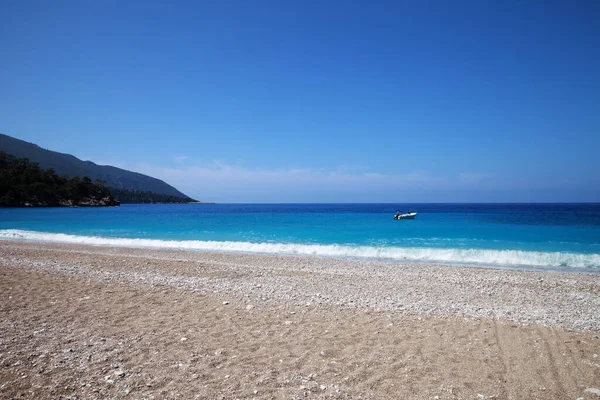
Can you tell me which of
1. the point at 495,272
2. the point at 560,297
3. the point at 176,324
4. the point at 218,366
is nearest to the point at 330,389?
the point at 218,366

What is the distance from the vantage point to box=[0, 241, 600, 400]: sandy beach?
459 cm

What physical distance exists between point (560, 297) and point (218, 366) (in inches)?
396

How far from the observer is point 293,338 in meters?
6.29

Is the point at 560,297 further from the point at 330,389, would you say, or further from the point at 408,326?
the point at 330,389

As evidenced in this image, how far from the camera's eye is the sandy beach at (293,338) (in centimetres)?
459

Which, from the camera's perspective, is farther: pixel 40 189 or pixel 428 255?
pixel 40 189

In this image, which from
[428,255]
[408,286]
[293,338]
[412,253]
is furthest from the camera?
[412,253]

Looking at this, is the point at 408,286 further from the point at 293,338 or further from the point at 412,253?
the point at 412,253

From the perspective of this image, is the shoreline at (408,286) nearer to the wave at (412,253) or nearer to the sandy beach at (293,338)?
the sandy beach at (293,338)

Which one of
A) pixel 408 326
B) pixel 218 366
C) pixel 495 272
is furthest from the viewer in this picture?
pixel 495 272

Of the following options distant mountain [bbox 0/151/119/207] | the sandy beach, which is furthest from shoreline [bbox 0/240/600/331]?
distant mountain [bbox 0/151/119/207]

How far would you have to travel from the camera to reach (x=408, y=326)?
277 inches

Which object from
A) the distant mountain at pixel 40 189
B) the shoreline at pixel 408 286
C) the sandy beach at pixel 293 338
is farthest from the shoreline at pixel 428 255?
the distant mountain at pixel 40 189

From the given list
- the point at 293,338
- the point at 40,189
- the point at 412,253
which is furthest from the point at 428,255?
the point at 40,189
